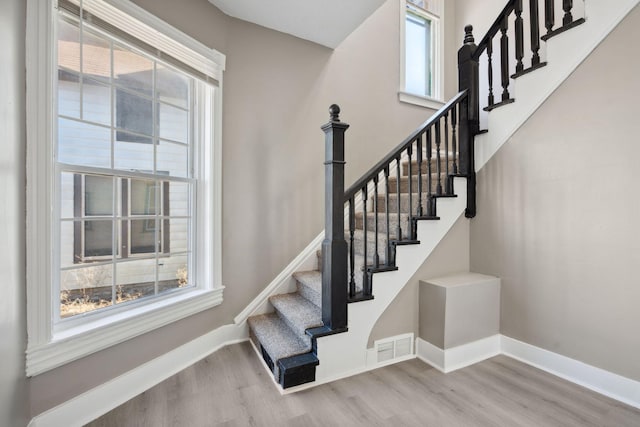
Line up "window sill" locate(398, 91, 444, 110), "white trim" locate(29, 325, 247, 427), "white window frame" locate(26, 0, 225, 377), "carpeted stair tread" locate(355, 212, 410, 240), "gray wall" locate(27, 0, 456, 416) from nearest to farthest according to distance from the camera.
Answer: "white window frame" locate(26, 0, 225, 377) → "white trim" locate(29, 325, 247, 427) → "gray wall" locate(27, 0, 456, 416) → "carpeted stair tread" locate(355, 212, 410, 240) → "window sill" locate(398, 91, 444, 110)

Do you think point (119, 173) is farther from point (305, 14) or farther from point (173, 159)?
point (305, 14)

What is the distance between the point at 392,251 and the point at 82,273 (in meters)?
2.00

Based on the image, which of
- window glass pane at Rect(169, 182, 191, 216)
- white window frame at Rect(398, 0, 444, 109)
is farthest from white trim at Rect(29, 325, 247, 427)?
white window frame at Rect(398, 0, 444, 109)

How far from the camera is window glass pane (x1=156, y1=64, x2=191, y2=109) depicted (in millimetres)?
2170

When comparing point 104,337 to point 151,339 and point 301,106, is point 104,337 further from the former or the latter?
point 301,106

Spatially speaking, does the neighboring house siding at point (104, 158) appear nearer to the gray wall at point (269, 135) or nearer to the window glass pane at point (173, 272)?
the window glass pane at point (173, 272)

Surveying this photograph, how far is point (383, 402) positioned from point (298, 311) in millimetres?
862

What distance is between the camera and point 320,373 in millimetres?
2027

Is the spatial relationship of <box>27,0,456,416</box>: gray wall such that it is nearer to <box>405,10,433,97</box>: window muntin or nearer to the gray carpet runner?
the gray carpet runner

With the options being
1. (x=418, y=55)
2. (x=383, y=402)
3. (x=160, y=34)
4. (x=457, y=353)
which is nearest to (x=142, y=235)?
(x=160, y=34)

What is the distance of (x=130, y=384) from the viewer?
73.8 inches

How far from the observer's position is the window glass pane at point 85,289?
1.73 meters

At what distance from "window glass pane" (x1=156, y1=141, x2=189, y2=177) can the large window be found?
2.57m

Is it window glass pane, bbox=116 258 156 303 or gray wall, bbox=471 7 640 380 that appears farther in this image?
window glass pane, bbox=116 258 156 303
